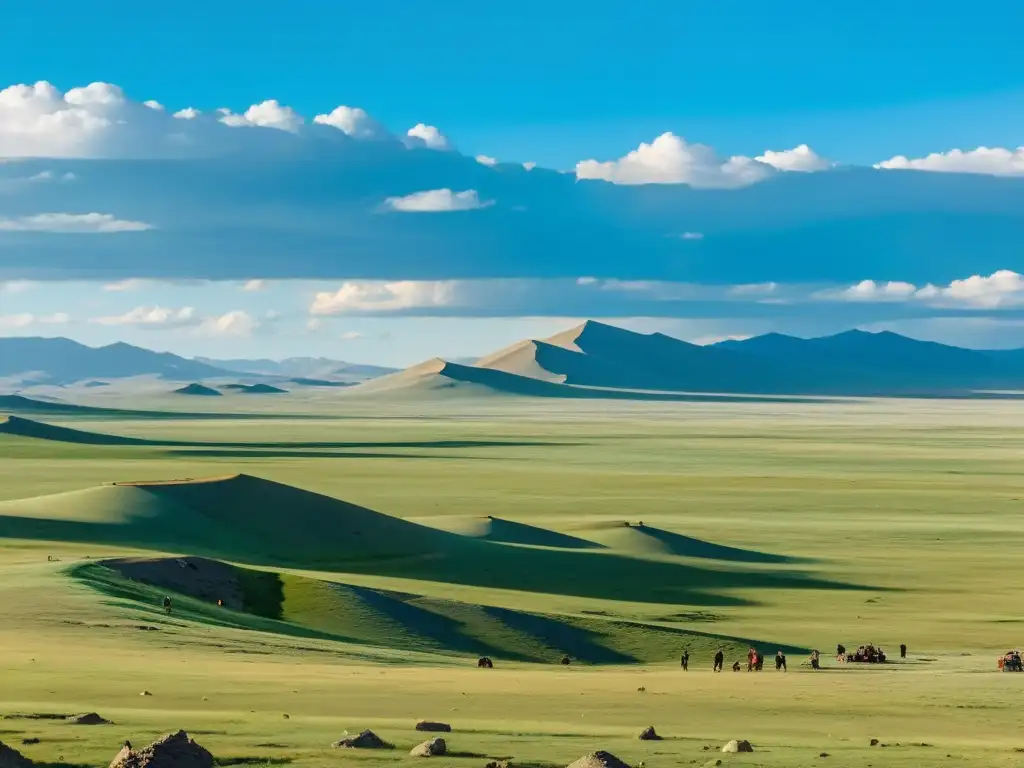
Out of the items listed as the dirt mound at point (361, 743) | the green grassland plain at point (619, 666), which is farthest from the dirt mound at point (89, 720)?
the dirt mound at point (361, 743)

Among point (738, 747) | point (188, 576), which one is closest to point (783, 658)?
point (738, 747)

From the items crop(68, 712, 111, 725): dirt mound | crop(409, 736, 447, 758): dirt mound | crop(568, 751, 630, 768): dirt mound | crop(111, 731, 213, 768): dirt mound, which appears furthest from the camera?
crop(68, 712, 111, 725): dirt mound

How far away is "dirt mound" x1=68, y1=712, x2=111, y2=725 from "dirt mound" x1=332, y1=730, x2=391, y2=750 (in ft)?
13.0

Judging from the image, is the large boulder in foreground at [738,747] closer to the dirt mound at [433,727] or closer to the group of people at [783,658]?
the dirt mound at [433,727]

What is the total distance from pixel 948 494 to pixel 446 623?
232 ft

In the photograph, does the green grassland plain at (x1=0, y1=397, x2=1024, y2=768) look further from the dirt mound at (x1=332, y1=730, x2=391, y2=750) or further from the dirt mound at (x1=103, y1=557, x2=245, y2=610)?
the dirt mound at (x1=103, y1=557, x2=245, y2=610)

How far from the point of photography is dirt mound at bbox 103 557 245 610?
5338 centimetres

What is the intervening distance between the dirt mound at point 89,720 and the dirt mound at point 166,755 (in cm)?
403

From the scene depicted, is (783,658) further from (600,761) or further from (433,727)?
(600,761)

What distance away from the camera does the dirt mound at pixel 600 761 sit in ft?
68.4

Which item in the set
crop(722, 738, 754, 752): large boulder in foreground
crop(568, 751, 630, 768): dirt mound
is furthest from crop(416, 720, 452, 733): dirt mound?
crop(568, 751, 630, 768): dirt mound

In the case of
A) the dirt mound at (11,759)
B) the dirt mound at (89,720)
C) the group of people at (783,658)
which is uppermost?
the dirt mound at (11,759)

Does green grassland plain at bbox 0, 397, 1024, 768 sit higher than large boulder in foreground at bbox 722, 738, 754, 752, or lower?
lower

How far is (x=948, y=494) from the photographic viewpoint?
114125 millimetres
